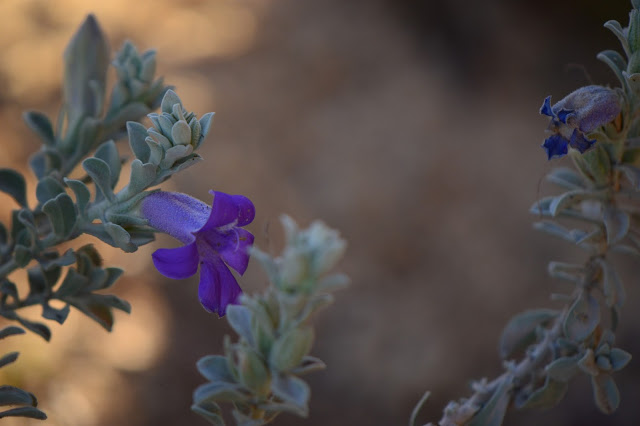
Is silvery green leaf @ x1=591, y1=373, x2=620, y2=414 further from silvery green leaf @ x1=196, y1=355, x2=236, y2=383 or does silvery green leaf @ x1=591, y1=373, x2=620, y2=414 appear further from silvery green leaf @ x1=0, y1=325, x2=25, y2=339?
A: silvery green leaf @ x1=0, y1=325, x2=25, y2=339

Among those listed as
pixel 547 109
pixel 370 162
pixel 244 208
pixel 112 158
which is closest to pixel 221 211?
pixel 244 208

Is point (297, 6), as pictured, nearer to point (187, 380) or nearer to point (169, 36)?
point (169, 36)

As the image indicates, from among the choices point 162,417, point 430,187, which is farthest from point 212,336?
point 430,187

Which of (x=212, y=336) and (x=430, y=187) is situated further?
(x=430, y=187)

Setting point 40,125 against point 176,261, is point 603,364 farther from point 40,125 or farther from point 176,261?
point 40,125

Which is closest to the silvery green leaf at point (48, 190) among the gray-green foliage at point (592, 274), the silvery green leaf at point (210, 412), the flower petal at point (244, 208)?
the flower petal at point (244, 208)

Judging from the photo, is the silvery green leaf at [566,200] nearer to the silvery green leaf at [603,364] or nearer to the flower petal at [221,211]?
the silvery green leaf at [603,364]

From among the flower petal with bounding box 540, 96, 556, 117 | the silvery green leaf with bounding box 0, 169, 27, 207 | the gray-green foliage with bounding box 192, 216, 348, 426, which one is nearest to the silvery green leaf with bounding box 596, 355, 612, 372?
the flower petal with bounding box 540, 96, 556, 117
